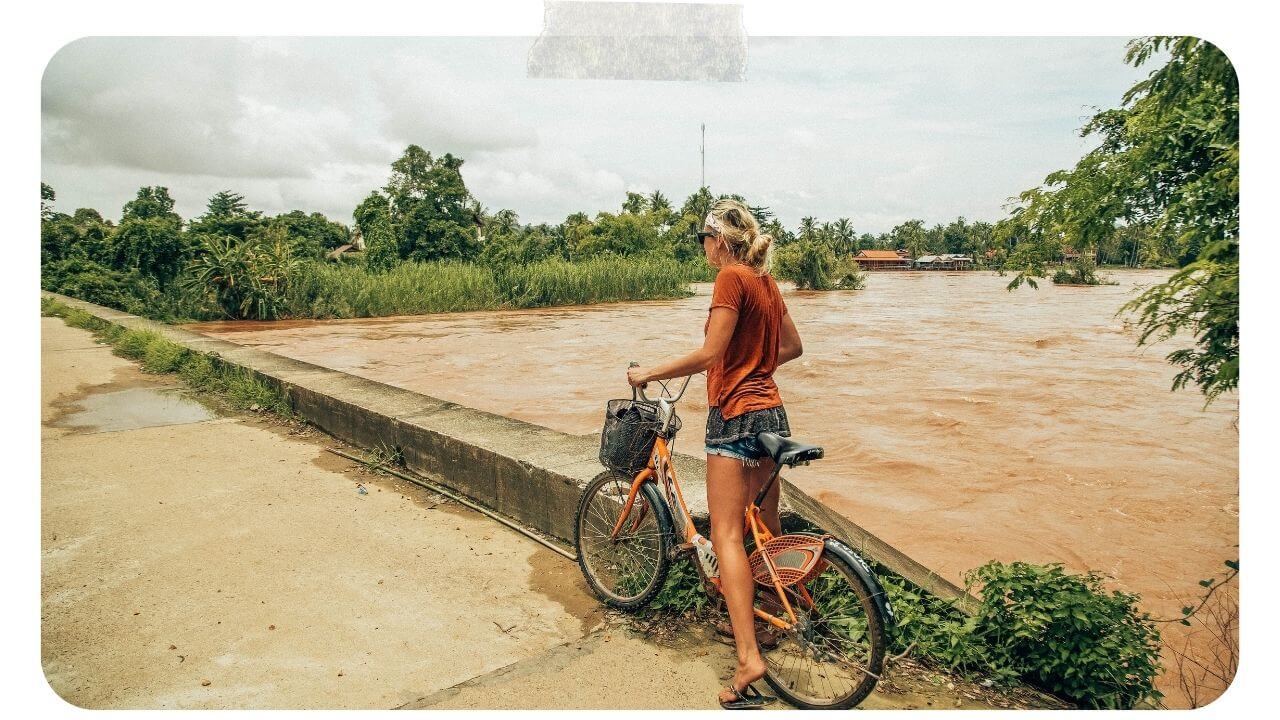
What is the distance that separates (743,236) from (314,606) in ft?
6.99

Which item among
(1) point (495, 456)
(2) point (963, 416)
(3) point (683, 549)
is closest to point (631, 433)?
(3) point (683, 549)

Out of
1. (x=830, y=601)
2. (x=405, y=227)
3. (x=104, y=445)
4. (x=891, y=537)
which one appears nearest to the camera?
(x=830, y=601)

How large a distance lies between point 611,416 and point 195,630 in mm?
1669

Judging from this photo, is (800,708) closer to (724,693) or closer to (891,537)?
(724,693)

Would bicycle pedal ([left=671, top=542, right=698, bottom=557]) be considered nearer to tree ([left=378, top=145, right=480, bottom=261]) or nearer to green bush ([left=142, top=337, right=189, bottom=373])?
green bush ([left=142, top=337, right=189, bottom=373])

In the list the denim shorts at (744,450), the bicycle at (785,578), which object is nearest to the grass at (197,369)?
the bicycle at (785,578)

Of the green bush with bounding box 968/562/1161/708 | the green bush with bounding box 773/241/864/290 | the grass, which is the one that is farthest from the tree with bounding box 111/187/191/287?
the green bush with bounding box 773/241/864/290

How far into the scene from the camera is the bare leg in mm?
2389

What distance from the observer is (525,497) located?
3.82 m

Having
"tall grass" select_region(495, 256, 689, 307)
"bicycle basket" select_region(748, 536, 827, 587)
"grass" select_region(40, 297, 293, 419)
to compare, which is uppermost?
"tall grass" select_region(495, 256, 689, 307)

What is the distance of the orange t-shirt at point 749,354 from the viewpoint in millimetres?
2375

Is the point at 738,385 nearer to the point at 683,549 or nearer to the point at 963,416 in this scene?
the point at 683,549

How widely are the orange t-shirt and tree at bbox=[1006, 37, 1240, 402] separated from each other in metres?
1.01

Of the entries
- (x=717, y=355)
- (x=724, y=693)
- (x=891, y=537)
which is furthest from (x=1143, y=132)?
(x=891, y=537)
